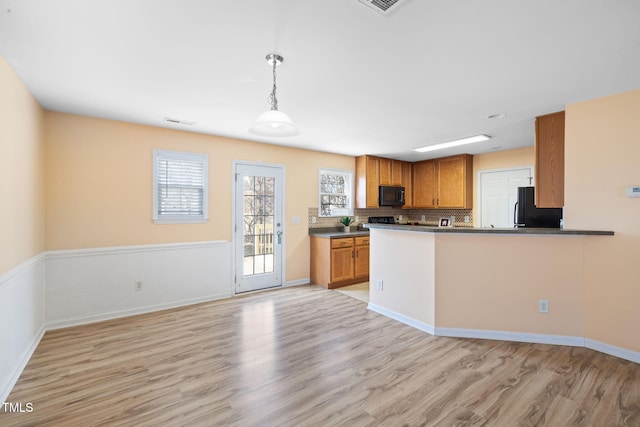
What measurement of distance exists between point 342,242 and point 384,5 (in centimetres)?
393

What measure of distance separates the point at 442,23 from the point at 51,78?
10.4 feet

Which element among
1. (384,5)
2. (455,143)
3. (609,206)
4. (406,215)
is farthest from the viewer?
(406,215)

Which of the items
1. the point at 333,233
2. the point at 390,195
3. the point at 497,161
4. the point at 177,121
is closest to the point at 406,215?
the point at 390,195

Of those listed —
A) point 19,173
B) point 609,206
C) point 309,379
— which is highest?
point 19,173

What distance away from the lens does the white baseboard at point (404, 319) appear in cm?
323

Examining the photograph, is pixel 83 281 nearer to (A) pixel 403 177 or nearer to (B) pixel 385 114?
(B) pixel 385 114

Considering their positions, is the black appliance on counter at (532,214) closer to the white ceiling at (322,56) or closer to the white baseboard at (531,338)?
the white ceiling at (322,56)

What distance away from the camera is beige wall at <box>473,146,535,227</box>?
201 inches

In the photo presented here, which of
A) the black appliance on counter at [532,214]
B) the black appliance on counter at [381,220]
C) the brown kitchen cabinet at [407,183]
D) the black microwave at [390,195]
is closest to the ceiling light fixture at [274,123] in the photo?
the black appliance on counter at [532,214]

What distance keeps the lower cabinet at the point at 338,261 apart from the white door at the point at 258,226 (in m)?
A: 0.68

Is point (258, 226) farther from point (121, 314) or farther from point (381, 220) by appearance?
point (381, 220)

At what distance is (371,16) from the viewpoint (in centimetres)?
171

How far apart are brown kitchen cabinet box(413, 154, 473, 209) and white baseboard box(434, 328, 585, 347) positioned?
3167 millimetres

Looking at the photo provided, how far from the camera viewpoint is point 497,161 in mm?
5480
